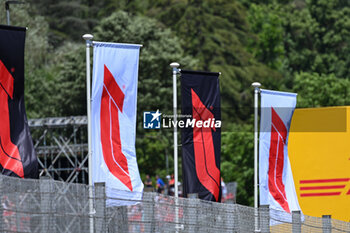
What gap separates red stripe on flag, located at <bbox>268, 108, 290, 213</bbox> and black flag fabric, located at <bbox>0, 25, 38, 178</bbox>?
25.7 feet

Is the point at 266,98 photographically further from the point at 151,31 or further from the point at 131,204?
the point at 151,31

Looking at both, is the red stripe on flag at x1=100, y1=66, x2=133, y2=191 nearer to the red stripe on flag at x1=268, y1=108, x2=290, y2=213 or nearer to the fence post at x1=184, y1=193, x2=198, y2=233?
the fence post at x1=184, y1=193, x2=198, y2=233

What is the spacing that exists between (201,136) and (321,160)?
15.5ft

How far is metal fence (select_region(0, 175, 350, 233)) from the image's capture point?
37.2ft

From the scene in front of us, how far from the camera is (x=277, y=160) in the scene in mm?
19797

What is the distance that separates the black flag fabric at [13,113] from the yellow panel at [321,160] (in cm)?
973

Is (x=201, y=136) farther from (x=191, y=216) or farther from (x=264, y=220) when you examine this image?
(x=191, y=216)

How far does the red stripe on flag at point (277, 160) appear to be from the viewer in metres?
19.5

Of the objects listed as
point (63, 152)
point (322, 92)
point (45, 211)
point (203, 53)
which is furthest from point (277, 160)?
point (203, 53)

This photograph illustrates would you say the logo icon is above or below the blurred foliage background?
below

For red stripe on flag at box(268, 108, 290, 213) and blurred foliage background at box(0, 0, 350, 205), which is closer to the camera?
red stripe on flag at box(268, 108, 290, 213)

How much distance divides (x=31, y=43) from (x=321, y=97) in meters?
21.9

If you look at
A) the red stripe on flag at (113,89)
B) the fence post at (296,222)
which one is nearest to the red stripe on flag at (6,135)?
the red stripe on flag at (113,89)

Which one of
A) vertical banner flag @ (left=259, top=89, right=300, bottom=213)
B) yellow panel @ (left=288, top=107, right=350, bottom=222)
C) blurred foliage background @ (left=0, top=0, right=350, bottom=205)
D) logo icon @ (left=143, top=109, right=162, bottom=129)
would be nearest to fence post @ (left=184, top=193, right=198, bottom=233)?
logo icon @ (left=143, top=109, right=162, bottom=129)
